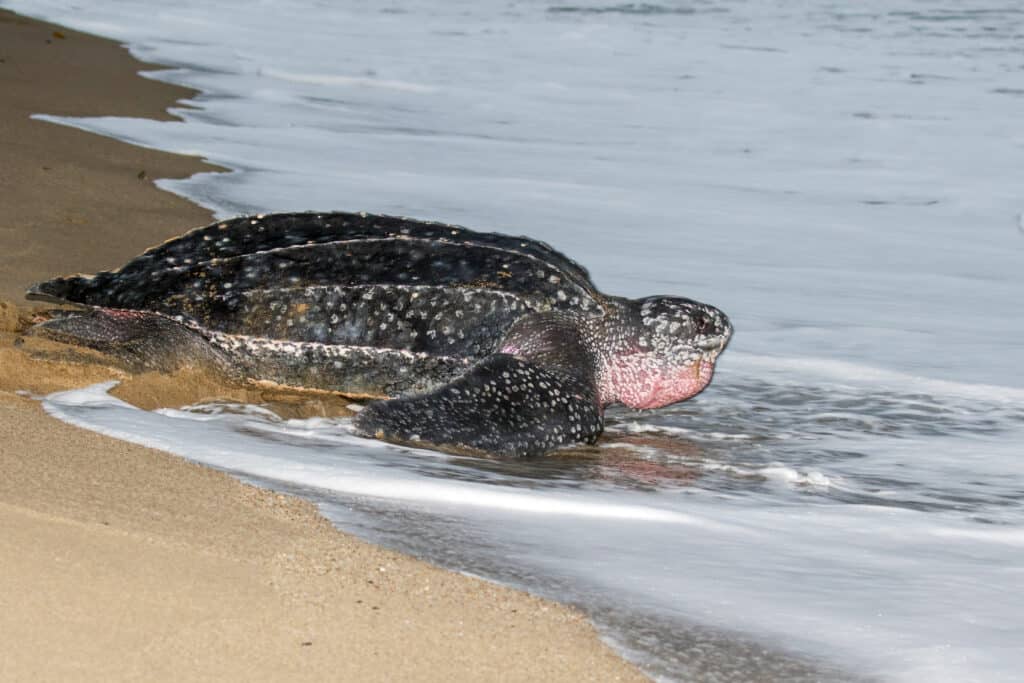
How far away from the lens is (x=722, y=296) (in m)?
4.91

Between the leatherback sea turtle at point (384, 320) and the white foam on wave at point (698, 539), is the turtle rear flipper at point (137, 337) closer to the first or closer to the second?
the leatherback sea turtle at point (384, 320)

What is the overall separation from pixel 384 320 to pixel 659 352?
2.46ft

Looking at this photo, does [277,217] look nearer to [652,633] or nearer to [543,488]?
[543,488]

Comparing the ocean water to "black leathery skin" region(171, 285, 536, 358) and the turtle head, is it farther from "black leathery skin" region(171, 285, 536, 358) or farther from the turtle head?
"black leathery skin" region(171, 285, 536, 358)

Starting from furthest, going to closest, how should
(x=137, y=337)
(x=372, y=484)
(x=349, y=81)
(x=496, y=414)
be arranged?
(x=349, y=81) → (x=137, y=337) → (x=496, y=414) → (x=372, y=484)

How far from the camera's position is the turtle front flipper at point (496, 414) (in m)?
2.93

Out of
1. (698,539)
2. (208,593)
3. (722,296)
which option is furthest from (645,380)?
(208,593)

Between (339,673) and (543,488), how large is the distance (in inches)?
44.5

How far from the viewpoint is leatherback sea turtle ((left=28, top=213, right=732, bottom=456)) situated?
10.8 ft

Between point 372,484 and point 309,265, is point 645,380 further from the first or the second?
point 372,484

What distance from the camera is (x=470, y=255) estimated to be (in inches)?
137

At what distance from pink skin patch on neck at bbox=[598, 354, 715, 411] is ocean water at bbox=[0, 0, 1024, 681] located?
0.22ft

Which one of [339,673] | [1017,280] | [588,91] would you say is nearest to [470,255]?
[339,673]

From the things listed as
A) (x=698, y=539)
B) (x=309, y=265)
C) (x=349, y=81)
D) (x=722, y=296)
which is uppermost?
(x=349, y=81)
